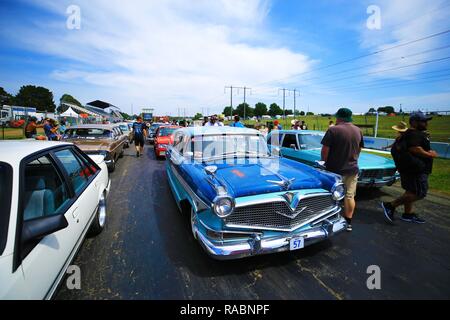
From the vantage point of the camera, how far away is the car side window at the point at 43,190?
2078mm

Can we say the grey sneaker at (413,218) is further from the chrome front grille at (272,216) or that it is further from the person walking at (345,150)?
the chrome front grille at (272,216)

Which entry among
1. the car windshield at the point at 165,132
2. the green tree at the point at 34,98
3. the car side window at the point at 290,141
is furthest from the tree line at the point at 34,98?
the car side window at the point at 290,141

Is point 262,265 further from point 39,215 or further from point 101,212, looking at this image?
point 101,212

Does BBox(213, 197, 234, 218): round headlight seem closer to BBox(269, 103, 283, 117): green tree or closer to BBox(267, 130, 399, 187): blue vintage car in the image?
BBox(267, 130, 399, 187): blue vintage car

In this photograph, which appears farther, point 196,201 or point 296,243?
point 196,201

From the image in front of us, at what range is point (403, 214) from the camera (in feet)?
14.5

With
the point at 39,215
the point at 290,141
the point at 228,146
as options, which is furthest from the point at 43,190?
the point at 290,141

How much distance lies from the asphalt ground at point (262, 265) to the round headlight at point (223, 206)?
805mm

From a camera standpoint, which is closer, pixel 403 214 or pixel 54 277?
pixel 54 277

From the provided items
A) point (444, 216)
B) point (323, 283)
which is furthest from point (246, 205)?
point (444, 216)

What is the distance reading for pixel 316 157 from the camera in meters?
5.77

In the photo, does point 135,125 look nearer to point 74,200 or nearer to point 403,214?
point 74,200

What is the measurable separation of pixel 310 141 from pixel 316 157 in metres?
1.01

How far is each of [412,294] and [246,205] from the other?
1.96 metres
